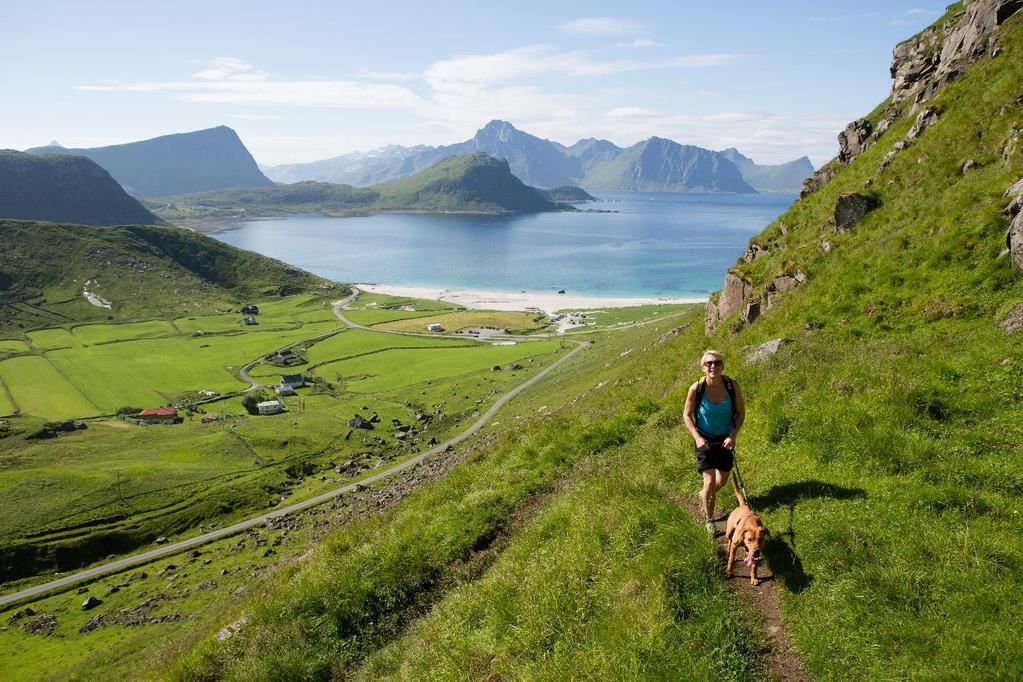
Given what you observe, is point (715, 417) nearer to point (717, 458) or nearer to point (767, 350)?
point (717, 458)

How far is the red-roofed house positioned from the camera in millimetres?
92500

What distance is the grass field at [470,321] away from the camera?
155m

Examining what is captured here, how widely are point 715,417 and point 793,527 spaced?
7.44 feet

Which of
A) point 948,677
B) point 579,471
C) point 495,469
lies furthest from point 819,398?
point 495,469

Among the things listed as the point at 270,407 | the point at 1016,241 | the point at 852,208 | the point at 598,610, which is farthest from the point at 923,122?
the point at 270,407

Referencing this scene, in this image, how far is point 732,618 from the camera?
8.23m

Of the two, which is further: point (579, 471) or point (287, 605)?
point (579, 471)

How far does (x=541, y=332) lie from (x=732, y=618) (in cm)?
13874

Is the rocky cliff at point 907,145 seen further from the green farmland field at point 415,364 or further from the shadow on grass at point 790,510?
the green farmland field at point 415,364

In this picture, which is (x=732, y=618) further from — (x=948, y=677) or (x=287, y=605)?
(x=287, y=605)

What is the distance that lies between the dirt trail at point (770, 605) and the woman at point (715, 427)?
2.69 feet

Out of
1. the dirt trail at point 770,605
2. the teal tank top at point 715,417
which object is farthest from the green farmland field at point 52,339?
the dirt trail at point 770,605

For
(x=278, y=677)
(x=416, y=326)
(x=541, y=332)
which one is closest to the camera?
(x=278, y=677)

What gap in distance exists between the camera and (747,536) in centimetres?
894
